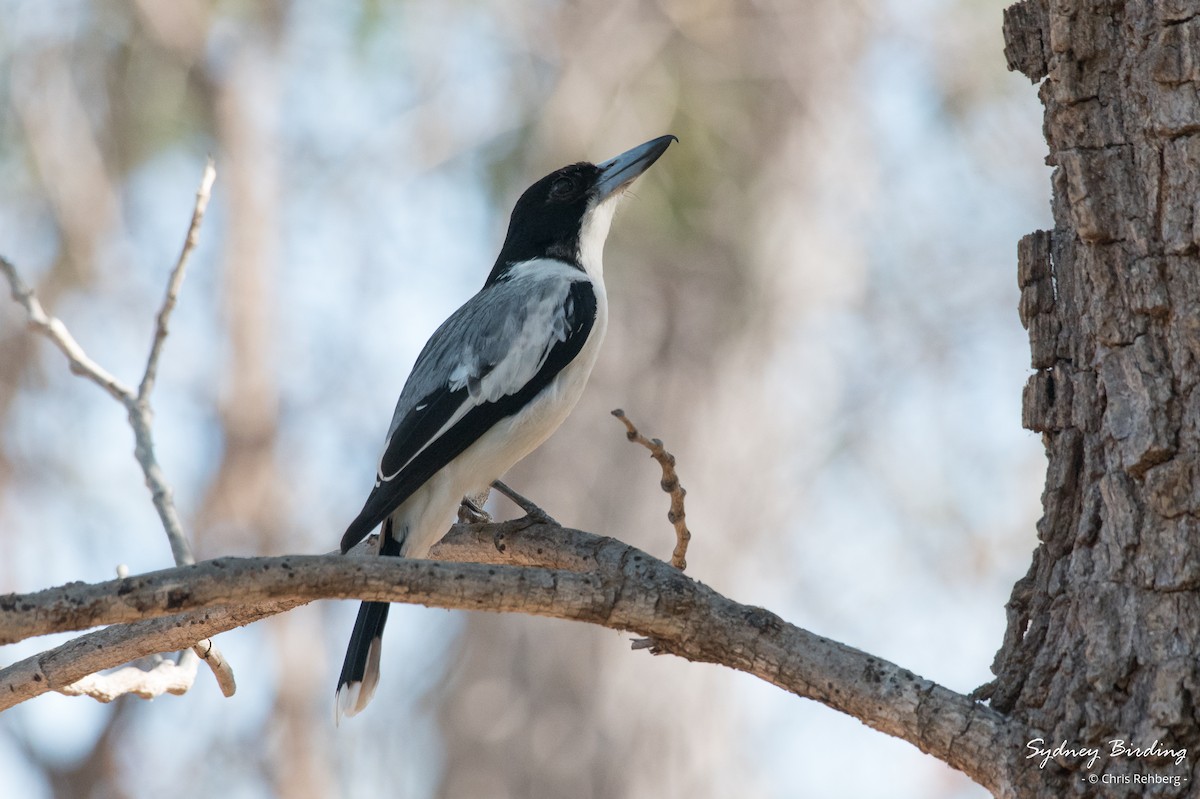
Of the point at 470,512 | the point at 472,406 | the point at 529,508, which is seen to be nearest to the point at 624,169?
the point at 472,406

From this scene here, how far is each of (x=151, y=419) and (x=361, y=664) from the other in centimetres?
80

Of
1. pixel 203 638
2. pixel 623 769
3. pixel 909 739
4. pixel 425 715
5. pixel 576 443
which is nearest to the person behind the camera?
pixel 909 739

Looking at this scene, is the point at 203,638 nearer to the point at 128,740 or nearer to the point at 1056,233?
the point at 1056,233

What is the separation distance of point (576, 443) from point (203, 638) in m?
4.87

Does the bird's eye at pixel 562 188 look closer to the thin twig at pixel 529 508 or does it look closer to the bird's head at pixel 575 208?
the bird's head at pixel 575 208

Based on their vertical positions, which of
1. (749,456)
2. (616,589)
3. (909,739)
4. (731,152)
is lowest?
(909,739)

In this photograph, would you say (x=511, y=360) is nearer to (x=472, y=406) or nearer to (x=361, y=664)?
(x=472, y=406)

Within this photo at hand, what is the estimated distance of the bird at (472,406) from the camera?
327cm

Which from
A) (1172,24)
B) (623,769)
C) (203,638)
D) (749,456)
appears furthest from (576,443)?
(1172,24)

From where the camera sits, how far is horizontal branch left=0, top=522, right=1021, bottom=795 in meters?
1.69

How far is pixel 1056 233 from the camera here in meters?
2.23

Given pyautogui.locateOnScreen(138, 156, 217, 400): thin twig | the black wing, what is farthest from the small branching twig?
the black wing

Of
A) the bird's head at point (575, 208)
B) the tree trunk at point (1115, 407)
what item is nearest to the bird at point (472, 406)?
the bird's head at point (575, 208)

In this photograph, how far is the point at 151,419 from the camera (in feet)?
9.82
